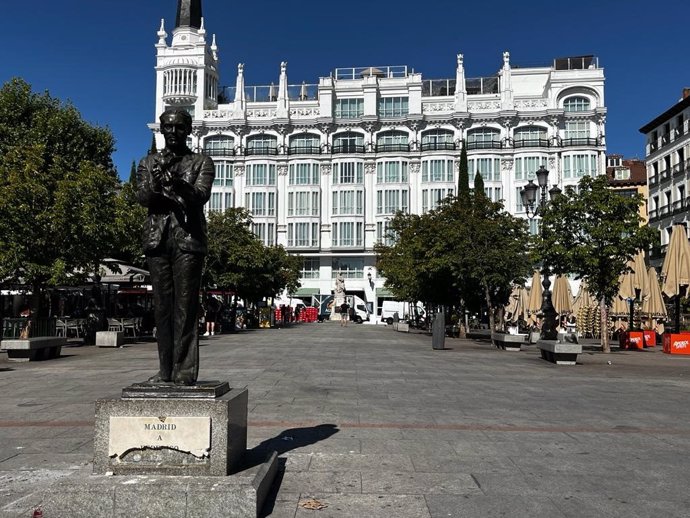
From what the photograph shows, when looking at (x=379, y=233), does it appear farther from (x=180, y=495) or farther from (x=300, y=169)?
(x=180, y=495)

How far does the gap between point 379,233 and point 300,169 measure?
38.1 feet

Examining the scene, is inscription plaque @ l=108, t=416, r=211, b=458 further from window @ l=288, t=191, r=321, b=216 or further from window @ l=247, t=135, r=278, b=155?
window @ l=247, t=135, r=278, b=155

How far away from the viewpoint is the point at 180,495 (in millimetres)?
3898

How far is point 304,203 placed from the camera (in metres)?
70.2

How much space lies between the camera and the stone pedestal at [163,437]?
425 centimetres

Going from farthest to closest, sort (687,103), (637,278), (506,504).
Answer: (687,103) → (637,278) → (506,504)

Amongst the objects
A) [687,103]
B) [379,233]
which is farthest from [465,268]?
[379,233]

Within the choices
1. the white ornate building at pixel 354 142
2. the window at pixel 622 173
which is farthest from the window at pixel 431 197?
the window at pixel 622 173

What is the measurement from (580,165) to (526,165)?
17.7 ft

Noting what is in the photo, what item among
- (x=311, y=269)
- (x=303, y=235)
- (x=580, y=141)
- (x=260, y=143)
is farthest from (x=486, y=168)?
(x=260, y=143)

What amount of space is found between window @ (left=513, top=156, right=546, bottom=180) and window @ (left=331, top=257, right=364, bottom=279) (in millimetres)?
19248

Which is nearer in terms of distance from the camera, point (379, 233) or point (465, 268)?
point (465, 268)

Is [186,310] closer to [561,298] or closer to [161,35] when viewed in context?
[561,298]

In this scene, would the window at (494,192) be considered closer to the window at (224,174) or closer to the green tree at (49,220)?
the window at (224,174)
